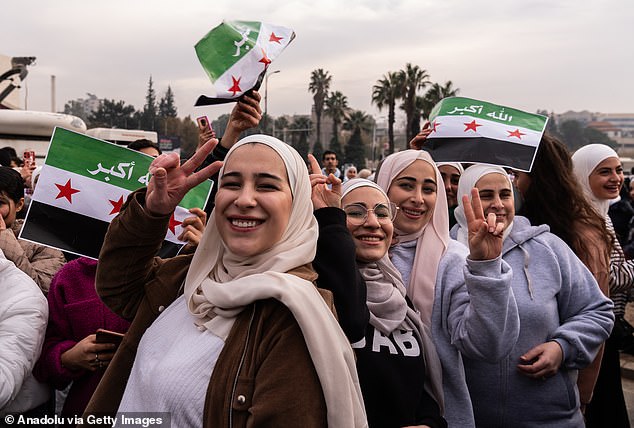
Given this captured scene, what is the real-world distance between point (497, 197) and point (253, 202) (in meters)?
1.75

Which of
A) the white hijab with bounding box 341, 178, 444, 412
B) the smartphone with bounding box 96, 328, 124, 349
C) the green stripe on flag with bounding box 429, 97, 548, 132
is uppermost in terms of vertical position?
the green stripe on flag with bounding box 429, 97, 548, 132

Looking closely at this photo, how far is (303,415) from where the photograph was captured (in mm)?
1798

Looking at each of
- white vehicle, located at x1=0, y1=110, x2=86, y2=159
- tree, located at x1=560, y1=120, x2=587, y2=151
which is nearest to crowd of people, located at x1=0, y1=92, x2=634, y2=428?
white vehicle, located at x1=0, y1=110, x2=86, y2=159

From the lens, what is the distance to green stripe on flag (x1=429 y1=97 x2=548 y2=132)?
13.3ft

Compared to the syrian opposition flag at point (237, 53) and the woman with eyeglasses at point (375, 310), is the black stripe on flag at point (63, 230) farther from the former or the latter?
the woman with eyeglasses at point (375, 310)

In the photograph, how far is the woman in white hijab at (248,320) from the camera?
1.85m

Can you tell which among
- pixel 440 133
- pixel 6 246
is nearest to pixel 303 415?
pixel 6 246

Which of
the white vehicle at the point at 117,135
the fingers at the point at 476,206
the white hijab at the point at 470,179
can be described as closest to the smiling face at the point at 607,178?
the white hijab at the point at 470,179

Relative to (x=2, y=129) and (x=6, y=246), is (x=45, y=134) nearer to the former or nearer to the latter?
(x=2, y=129)

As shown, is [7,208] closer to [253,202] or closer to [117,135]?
[253,202]

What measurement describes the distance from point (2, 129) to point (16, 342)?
1058 centimetres

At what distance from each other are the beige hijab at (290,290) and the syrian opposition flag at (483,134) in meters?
1.92

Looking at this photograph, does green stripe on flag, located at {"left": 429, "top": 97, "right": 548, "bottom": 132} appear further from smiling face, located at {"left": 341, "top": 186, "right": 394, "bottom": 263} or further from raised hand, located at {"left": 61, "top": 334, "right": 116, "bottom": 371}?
raised hand, located at {"left": 61, "top": 334, "right": 116, "bottom": 371}

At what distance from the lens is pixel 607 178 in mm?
4598
